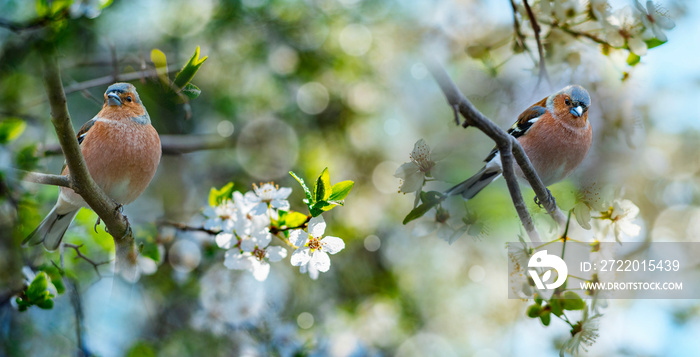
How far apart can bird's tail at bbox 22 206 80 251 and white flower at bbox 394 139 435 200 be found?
3.09 feet

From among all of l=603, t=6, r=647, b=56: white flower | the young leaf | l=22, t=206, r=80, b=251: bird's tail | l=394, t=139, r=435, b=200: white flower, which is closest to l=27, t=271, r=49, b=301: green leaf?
l=22, t=206, r=80, b=251: bird's tail

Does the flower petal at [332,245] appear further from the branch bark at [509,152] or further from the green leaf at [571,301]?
the green leaf at [571,301]

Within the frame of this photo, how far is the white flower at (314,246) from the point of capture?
1.04 m

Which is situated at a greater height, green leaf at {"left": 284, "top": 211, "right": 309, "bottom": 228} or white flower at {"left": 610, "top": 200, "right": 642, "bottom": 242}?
white flower at {"left": 610, "top": 200, "right": 642, "bottom": 242}

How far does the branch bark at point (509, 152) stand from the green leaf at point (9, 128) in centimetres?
123

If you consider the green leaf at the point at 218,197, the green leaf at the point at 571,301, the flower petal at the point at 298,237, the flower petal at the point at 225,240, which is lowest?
the flower petal at the point at 225,240

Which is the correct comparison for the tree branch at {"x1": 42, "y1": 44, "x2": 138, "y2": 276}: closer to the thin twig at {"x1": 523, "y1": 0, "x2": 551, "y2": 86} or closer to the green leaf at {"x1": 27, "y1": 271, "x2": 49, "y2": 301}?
the green leaf at {"x1": 27, "y1": 271, "x2": 49, "y2": 301}

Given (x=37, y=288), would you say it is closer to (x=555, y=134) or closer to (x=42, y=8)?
(x=42, y=8)

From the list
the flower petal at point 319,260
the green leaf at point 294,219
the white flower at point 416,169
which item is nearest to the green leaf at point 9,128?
the green leaf at point 294,219

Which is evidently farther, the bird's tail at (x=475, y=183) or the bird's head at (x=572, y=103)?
the bird's tail at (x=475, y=183)

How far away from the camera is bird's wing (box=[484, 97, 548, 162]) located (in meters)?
1.18

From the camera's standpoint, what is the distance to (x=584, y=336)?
1.00 m

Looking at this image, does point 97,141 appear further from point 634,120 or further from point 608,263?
point 634,120

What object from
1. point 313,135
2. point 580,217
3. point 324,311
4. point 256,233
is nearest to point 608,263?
point 580,217
